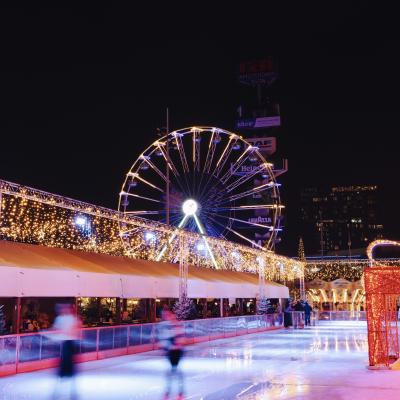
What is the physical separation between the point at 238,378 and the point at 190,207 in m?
18.4

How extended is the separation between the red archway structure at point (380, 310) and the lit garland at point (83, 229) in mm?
9577

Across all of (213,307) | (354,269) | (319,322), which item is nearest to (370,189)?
(354,269)

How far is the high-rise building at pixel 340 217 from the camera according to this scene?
133 metres

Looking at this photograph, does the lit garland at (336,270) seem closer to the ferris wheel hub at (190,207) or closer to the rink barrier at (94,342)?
the ferris wheel hub at (190,207)

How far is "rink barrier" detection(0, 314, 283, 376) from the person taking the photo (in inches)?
510

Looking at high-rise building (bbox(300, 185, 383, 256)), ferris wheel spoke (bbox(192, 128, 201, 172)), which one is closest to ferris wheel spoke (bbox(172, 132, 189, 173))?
ferris wheel spoke (bbox(192, 128, 201, 172))

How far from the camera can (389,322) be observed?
14.5 meters

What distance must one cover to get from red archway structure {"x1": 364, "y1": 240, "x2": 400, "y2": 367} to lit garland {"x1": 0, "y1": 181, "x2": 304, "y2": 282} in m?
9.58

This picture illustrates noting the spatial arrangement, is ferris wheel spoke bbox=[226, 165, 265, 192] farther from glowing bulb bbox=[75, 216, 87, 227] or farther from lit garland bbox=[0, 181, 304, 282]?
glowing bulb bbox=[75, 216, 87, 227]

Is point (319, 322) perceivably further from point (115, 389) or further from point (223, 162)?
point (115, 389)

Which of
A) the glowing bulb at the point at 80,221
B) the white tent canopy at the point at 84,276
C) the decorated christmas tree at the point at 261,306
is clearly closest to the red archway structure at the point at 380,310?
the white tent canopy at the point at 84,276

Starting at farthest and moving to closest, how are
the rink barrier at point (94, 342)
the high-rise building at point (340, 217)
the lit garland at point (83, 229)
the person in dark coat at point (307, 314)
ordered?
the high-rise building at point (340, 217)
the person in dark coat at point (307, 314)
the lit garland at point (83, 229)
the rink barrier at point (94, 342)

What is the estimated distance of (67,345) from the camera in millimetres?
8844

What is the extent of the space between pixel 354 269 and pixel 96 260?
119 ft
